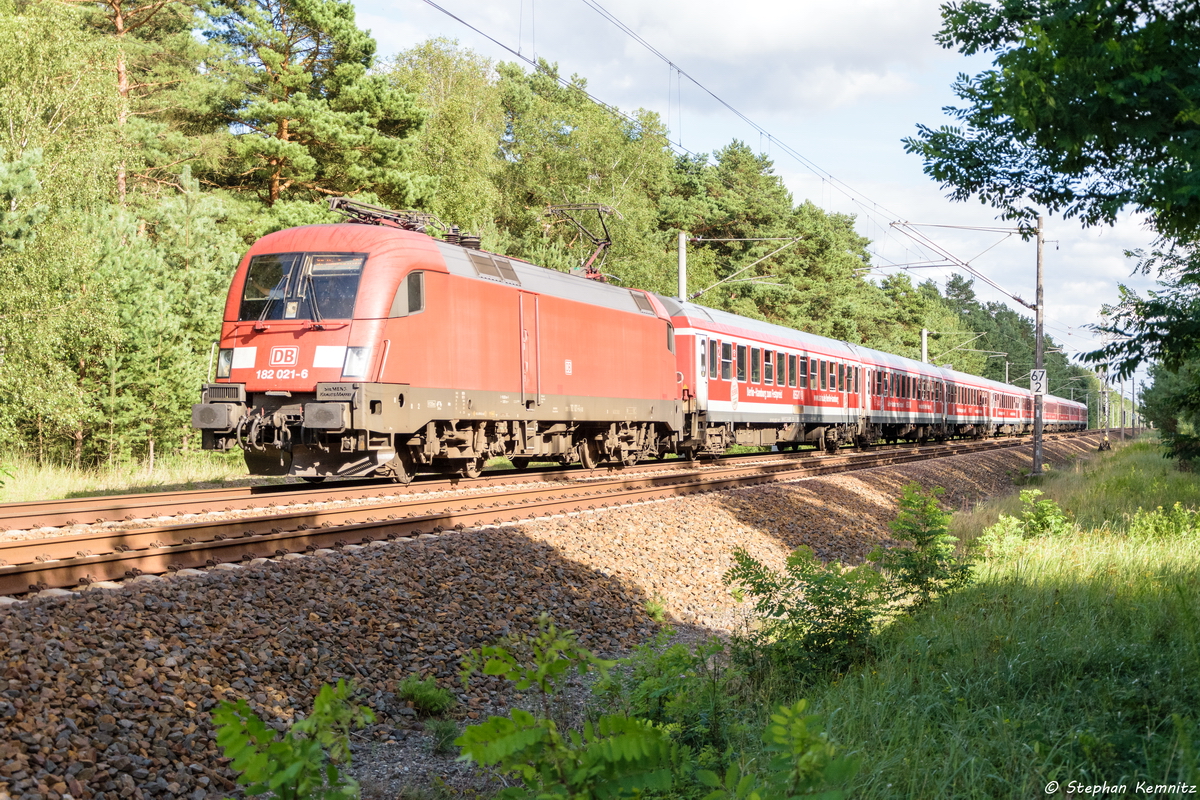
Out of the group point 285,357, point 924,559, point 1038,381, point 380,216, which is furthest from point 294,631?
point 1038,381

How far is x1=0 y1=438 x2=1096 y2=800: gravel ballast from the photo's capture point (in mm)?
4211

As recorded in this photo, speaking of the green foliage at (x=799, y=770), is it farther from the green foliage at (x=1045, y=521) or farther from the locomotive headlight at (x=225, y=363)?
the locomotive headlight at (x=225, y=363)

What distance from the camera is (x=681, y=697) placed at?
527 cm

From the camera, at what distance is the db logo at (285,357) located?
39.1 ft

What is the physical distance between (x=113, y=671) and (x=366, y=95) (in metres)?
27.0

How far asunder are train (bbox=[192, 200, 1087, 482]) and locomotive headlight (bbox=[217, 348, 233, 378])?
25 millimetres

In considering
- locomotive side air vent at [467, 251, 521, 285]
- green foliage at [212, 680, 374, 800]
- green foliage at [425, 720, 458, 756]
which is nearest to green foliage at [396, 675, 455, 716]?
green foliage at [425, 720, 458, 756]

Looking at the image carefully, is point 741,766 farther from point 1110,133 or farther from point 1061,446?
point 1061,446

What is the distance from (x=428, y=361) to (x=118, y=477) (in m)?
7.25

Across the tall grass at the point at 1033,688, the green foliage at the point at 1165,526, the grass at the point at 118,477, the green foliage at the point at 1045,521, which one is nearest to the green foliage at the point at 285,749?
the tall grass at the point at 1033,688

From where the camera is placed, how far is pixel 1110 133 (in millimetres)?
7109

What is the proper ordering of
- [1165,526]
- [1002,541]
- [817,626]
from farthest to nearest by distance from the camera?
[1165,526] → [1002,541] → [817,626]

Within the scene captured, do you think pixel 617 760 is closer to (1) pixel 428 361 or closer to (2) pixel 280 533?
(2) pixel 280 533

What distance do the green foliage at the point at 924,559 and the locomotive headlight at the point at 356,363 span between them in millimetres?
6755
